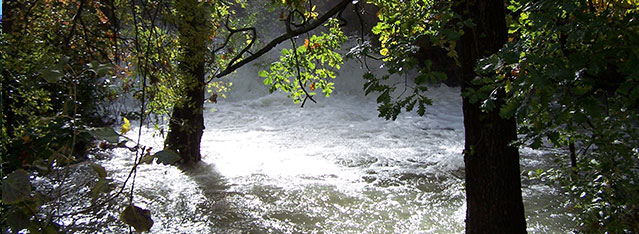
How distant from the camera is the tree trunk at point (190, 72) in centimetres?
434

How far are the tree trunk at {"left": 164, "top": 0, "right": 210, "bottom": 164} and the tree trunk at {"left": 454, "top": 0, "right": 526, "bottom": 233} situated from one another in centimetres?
204

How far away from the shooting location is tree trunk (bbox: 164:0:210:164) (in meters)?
4.34

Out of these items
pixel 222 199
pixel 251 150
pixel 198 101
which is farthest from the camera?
pixel 251 150

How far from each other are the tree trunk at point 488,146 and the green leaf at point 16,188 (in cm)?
189

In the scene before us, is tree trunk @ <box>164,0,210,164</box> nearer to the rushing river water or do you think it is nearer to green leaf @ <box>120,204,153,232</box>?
the rushing river water

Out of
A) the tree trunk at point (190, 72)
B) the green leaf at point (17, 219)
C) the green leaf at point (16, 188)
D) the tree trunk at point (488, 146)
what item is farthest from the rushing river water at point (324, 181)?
the green leaf at point (16, 188)

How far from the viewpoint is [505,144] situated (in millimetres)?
2270

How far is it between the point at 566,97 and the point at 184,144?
5203mm

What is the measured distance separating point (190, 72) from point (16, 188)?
182 inches

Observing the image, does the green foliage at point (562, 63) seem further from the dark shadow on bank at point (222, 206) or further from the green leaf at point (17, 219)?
the dark shadow on bank at point (222, 206)

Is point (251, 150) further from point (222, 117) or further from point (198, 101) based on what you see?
point (222, 117)

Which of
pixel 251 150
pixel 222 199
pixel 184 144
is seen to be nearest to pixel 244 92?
pixel 251 150

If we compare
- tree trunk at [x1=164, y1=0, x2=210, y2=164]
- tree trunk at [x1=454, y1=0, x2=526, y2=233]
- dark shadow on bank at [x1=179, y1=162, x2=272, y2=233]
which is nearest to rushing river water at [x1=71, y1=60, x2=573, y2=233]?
dark shadow on bank at [x1=179, y1=162, x2=272, y2=233]

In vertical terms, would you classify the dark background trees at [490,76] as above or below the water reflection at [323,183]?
above
